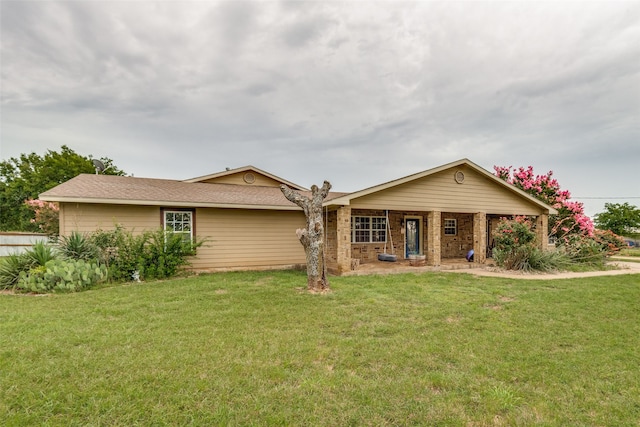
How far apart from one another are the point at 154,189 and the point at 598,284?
13.5 m

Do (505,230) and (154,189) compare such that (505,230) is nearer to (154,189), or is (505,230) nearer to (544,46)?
(544,46)

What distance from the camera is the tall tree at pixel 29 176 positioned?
27344 mm

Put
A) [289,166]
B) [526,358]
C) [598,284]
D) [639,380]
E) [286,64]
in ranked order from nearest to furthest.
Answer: [639,380] → [526,358] → [598,284] → [286,64] → [289,166]

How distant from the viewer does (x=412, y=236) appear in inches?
556

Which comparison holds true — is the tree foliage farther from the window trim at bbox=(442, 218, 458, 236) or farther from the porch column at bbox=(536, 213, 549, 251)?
the window trim at bbox=(442, 218, 458, 236)

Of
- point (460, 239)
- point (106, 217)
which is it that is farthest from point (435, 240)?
point (106, 217)

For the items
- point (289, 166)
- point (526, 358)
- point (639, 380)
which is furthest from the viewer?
point (289, 166)

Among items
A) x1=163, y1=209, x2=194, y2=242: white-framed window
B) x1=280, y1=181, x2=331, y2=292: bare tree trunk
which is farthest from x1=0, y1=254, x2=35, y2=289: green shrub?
x1=280, y1=181, x2=331, y2=292: bare tree trunk

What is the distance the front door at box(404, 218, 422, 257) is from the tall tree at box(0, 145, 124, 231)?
28316 mm

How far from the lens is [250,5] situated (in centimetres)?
929

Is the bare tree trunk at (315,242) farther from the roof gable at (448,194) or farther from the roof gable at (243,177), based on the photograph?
the roof gable at (243,177)

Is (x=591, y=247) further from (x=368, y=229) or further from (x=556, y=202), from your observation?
(x=368, y=229)

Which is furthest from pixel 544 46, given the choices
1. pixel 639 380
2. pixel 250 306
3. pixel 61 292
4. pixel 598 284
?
pixel 61 292

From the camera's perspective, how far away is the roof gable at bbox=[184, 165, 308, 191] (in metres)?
14.2
